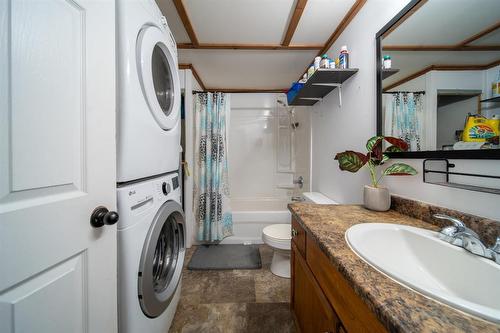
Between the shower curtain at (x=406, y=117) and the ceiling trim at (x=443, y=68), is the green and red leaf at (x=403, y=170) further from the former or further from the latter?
the ceiling trim at (x=443, y=68)

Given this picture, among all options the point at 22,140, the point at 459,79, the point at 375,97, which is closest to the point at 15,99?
the point at 22,140

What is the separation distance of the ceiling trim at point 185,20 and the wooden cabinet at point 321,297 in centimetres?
165

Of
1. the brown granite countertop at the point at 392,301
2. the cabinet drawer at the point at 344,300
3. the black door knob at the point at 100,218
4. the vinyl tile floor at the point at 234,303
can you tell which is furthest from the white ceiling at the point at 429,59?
the vinyl tile floor at the point at 234,303

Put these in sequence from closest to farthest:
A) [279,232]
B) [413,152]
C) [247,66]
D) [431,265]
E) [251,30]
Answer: [431,265] < [413,152] < [251,30] < [279,232] < [247,66]

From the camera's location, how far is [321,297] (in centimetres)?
67

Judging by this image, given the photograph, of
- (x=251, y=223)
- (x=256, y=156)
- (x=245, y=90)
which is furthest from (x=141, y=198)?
(x=245, y=90)

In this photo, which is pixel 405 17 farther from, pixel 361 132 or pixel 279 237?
pixel 279 237

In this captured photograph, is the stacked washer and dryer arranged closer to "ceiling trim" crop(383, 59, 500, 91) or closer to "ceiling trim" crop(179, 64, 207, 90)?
"ceiling trim" crop(179, 64, 207, 90)

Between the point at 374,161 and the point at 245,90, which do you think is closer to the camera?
the point at 374,161

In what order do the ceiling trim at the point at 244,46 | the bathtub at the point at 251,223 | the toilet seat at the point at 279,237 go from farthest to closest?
the bathtub at the point at 251,223 < the ceiling trim at the point at 244,46 < the toilet seat at the point at 279,237

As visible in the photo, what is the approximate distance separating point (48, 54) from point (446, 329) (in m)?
1.00

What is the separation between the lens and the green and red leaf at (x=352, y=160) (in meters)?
1.00

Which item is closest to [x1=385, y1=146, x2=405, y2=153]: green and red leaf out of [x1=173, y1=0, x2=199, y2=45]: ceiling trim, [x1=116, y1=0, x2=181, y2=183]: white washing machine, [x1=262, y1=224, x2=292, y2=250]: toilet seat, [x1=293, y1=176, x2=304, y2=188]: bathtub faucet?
[x1=262, y1=224, x2=292, y2=250]: toilet seat

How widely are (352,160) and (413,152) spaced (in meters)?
0.27
